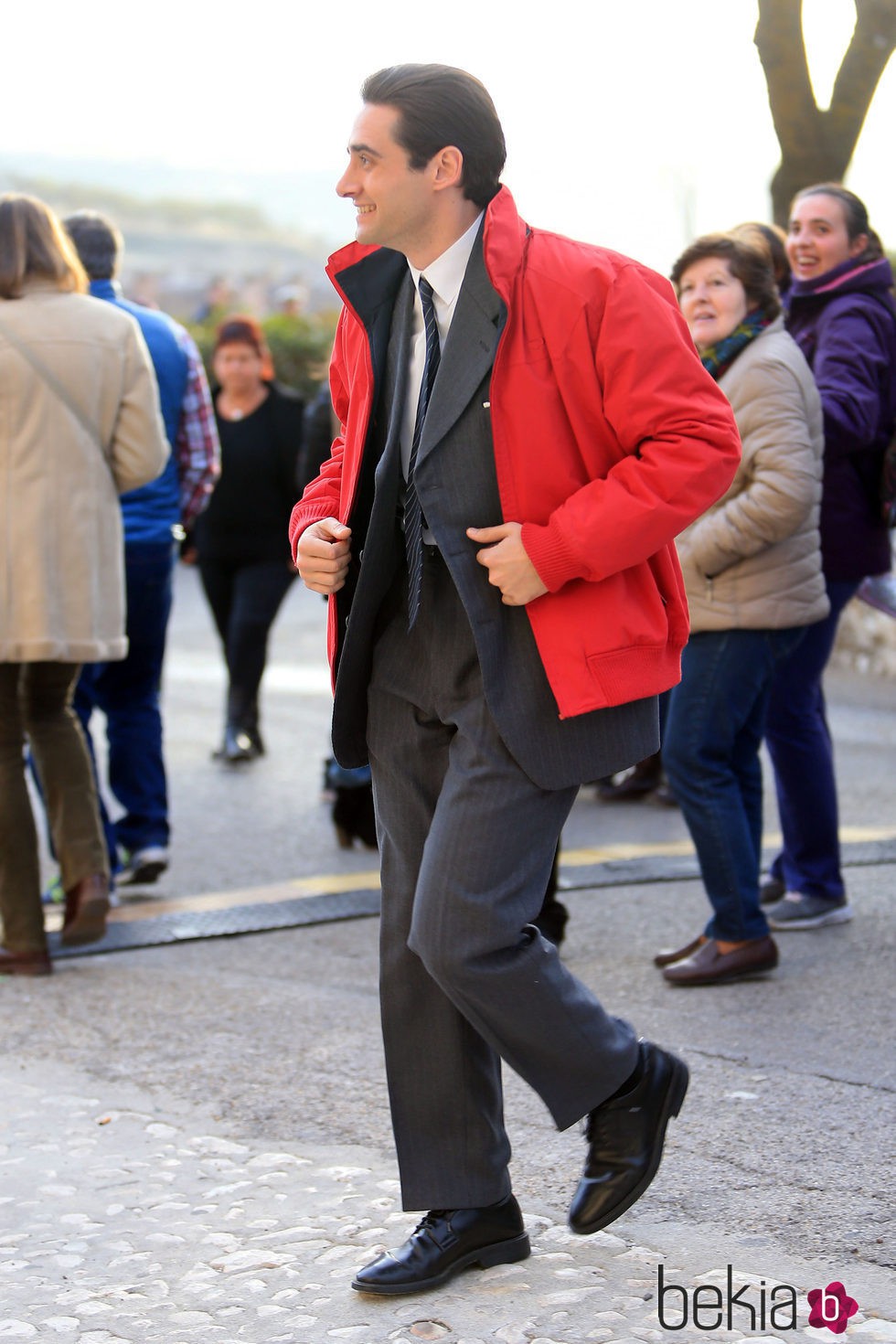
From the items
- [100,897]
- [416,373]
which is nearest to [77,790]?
[100,897]

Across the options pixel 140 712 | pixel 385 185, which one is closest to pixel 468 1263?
pixel 385 185

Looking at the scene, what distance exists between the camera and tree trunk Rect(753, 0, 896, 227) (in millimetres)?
7195

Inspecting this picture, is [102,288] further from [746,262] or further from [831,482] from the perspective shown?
[831,482]

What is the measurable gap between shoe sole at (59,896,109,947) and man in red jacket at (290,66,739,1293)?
2.45m

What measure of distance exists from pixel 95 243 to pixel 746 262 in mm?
2283

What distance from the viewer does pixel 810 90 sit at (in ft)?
24.4

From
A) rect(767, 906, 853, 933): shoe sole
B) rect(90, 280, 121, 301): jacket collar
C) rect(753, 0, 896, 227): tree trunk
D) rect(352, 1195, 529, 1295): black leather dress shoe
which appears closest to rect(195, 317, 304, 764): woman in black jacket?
rect(90, 280, 121, 301): jacket collar

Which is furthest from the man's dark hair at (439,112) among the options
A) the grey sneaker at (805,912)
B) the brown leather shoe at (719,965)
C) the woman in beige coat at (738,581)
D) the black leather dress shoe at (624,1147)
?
the grey sneaker at (805,912)

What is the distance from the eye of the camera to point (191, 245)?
7988cm

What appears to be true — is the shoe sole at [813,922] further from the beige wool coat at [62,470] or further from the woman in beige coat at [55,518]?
the beige wool coat at [62,470]

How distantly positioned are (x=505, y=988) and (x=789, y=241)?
11.2ft

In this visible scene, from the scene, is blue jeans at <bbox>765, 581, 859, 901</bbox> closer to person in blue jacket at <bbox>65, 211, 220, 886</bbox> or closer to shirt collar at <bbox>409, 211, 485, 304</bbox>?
person in blue jacket at <bbox>65, 211, 220, 886</bbox>

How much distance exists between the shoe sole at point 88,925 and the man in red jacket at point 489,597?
245cm

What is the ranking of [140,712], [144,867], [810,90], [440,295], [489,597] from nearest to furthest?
[489,597] → [440,295] → [144,867] → [140,712] → [810,90]
